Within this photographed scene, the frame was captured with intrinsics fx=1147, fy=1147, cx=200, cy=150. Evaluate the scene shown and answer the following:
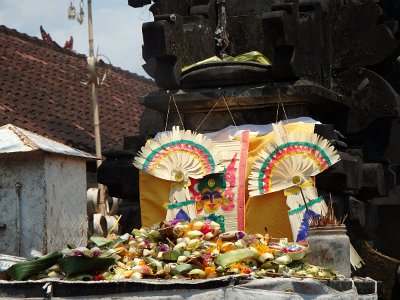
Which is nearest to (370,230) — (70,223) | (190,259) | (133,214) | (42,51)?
(133,214)

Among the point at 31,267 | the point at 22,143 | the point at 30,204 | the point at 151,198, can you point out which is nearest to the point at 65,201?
the point at 30,204

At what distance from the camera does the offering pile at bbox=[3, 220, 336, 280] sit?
7.06 meters

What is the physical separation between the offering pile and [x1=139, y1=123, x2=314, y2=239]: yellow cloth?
2.19 metres

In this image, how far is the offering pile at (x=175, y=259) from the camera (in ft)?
23.2

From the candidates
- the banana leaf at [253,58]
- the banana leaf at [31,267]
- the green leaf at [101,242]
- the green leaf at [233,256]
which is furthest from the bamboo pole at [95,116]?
the green leaf at [233,256]

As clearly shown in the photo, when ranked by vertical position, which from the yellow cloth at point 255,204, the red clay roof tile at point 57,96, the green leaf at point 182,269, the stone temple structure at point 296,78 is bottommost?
the green leaf at point 182,269

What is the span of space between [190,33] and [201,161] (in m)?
1.68

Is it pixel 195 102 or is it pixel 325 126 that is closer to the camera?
pixel 325 126

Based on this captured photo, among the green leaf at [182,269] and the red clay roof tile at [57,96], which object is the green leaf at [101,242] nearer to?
the green leaf at [182,269]

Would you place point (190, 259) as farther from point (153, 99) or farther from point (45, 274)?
point (153, 99)

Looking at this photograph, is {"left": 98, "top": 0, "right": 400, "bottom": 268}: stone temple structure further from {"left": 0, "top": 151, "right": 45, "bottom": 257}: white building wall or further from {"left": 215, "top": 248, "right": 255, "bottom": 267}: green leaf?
{"left": 215, "top": 248, "right": 255, "bottom": 267}: green leaf

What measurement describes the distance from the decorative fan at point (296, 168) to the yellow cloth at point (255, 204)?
101mm

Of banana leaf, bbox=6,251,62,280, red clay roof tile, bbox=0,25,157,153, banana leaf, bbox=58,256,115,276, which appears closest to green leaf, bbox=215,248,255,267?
banana leaf, bbox=58,256,115,276

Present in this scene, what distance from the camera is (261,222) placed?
32.8 feet
